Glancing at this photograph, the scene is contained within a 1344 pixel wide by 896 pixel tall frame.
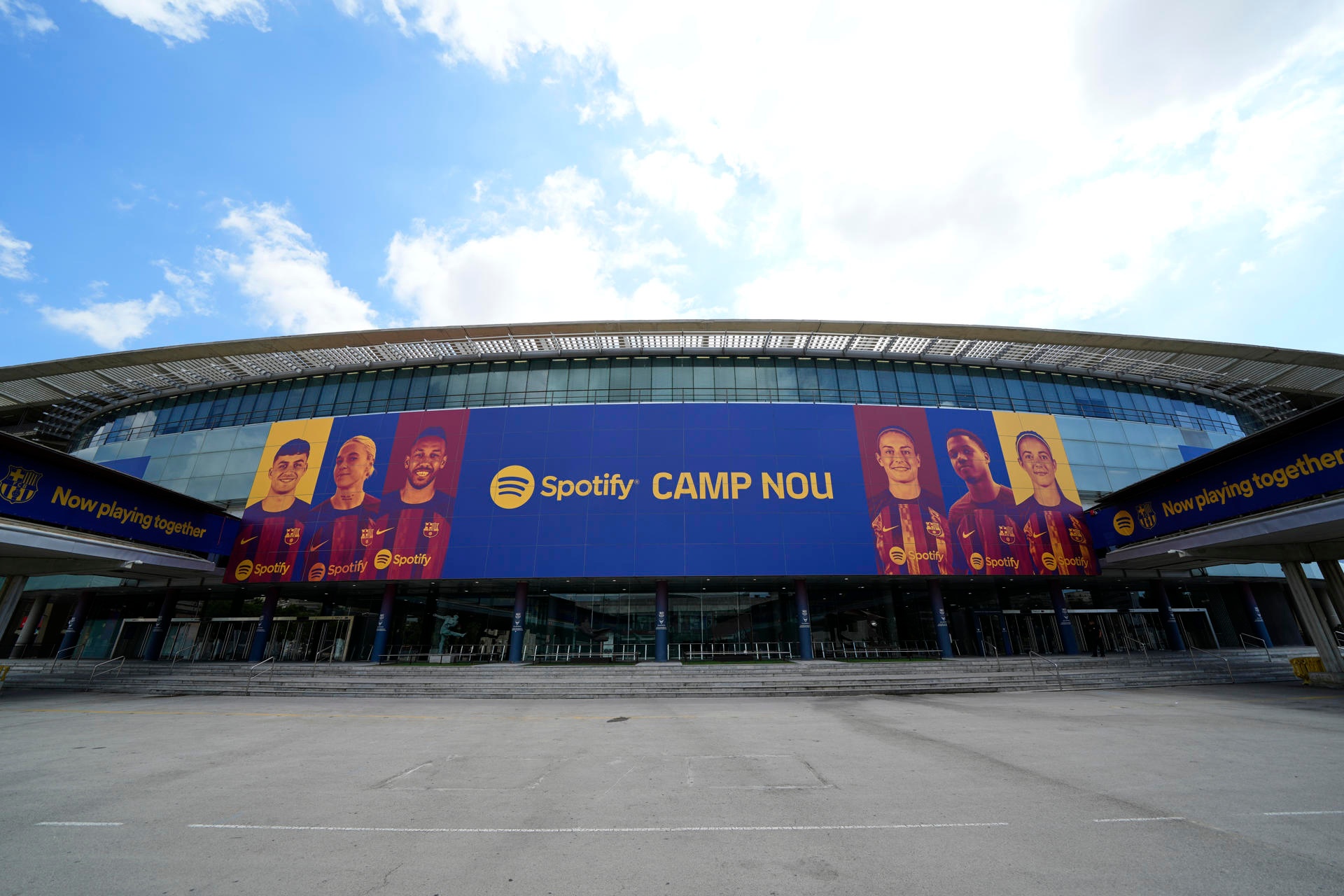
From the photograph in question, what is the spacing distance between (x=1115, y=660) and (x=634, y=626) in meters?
22.7

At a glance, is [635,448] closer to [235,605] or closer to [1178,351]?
[235,605]

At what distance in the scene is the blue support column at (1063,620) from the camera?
2762cm

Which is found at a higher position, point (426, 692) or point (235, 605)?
point (235, 605)

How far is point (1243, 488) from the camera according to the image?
19.2m

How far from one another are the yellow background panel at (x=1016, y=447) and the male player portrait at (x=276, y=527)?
1544 inches

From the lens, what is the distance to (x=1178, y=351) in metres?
31.8

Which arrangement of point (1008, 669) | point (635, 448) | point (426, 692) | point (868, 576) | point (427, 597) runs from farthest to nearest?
1. point (427, 597)
2. point (635, 448)
3. point (868, 576)
4. point (1008, 669)
5. point (426, 692)

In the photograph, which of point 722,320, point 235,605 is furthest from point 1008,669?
point 235,605

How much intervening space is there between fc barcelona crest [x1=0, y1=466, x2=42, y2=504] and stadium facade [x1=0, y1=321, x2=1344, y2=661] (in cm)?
931

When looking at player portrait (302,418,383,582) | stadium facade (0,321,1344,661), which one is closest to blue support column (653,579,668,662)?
stadium facade (0,321,1344,661)

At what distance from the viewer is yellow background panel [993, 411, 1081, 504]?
28.7 metres

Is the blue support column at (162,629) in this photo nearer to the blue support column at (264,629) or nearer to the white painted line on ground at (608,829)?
the blue support column at (264,629)

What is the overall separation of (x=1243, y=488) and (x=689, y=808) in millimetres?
24908

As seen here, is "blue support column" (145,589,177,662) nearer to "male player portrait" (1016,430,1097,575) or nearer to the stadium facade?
the stadium facade
